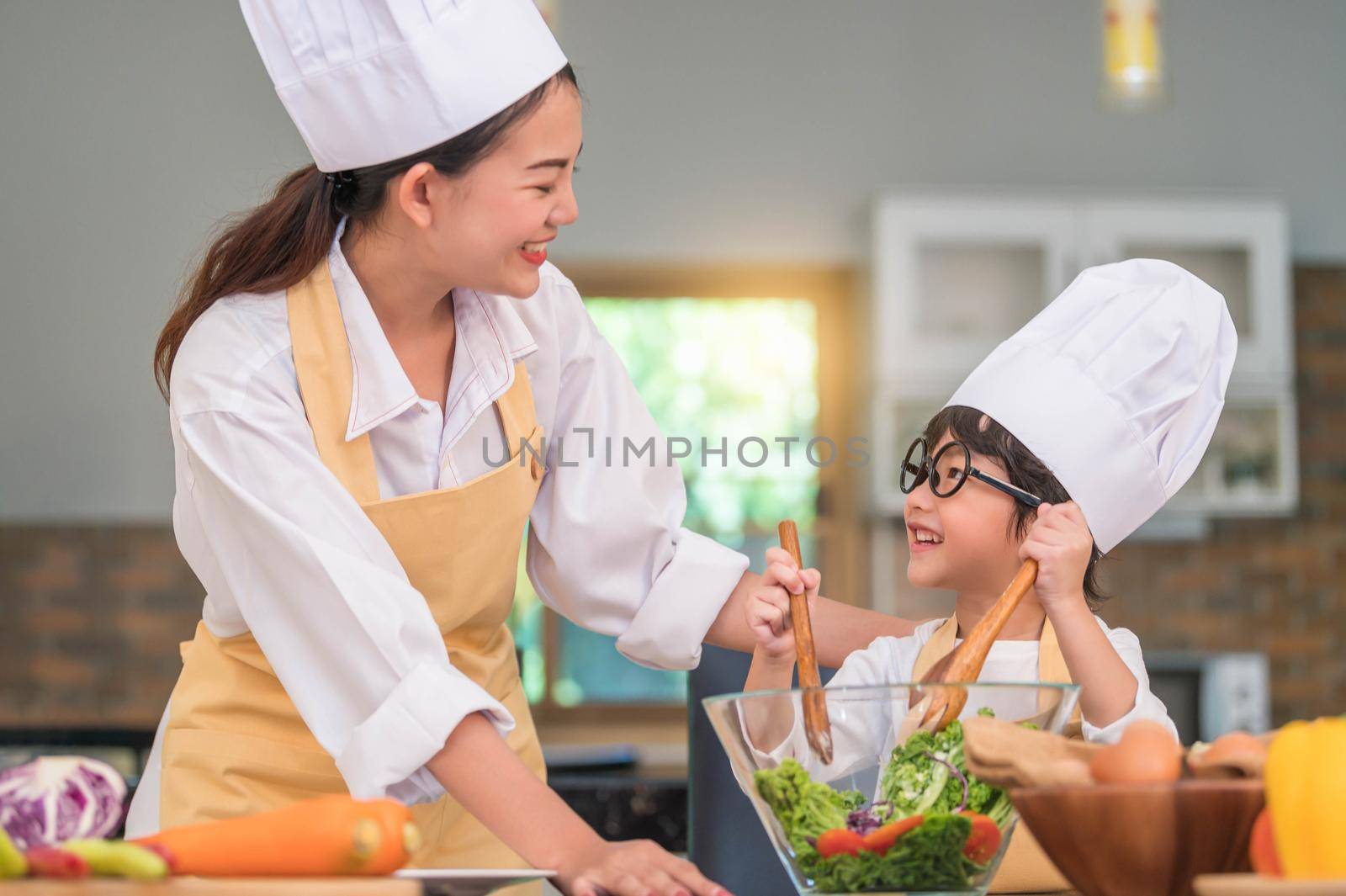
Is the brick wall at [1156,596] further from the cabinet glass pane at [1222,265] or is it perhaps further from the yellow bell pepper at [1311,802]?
the yellow bell pepper at [1311,802]

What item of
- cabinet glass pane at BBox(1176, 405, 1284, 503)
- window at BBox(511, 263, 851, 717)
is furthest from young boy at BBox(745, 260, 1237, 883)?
cabinet glass pane at BBox(1176, 405, 1284, 503)

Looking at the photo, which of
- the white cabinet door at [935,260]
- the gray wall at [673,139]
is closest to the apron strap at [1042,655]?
the white cabinet door at [935,260]

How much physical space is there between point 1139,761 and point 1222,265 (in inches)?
175

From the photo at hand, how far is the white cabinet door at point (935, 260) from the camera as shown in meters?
4.56

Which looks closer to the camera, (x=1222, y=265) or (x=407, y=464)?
(x=407, y=464)

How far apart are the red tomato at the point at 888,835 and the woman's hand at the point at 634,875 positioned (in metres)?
0.09

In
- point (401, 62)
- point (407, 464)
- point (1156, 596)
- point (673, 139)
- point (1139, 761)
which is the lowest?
point (1156, 596)

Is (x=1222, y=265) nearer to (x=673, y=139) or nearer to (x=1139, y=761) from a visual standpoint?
(x=673, y=139)

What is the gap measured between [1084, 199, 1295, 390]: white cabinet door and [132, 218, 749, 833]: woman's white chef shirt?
3.56 metres

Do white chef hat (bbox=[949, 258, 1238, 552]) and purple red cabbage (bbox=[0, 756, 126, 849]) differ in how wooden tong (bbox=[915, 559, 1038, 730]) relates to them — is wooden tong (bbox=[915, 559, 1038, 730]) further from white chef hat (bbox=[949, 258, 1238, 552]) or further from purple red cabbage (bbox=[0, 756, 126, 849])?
purple red cabbage (bbox=[0, 756, 126, 849])

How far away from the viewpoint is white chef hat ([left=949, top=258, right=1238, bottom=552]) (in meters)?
1.17

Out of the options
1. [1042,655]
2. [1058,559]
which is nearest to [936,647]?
[1042,655]

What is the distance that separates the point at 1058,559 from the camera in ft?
3.57

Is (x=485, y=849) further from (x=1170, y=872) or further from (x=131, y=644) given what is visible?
(x=131, y=644)
